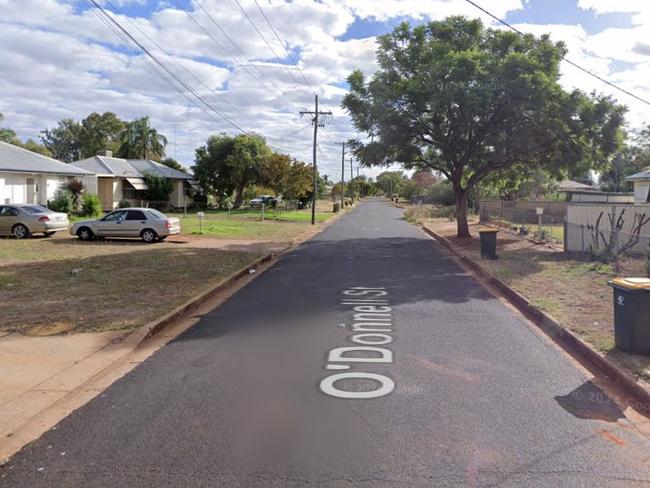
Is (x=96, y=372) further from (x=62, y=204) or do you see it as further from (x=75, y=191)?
(x=75, y=191)

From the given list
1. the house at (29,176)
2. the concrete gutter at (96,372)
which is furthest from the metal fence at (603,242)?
the house at (29,176)

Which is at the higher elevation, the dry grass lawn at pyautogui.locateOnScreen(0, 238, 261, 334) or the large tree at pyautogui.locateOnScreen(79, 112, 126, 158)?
the large tree at pyautogui.locateOnScreen(79, 112, 126, 158)

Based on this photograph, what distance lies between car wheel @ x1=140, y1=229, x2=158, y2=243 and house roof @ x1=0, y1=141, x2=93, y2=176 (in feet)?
33.5

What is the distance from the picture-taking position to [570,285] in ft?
38.3

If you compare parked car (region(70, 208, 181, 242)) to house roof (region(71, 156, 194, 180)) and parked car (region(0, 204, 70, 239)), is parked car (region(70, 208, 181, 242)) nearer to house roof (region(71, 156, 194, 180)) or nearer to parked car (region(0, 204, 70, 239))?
parked car (region(0, 204, 70, 239))

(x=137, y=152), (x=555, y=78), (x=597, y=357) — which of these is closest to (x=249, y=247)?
(x=555, y=78)

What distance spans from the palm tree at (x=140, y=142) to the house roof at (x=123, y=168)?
16923mm

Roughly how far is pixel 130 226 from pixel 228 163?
3036 cm

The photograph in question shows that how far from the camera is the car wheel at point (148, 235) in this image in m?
22.1

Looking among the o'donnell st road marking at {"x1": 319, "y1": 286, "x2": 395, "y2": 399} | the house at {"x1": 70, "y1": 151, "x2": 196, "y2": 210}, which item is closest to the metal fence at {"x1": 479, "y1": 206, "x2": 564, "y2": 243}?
the o'donnell st road marking at {"x1": 319, "y1": 286, "x2": 395, "y2": 399}

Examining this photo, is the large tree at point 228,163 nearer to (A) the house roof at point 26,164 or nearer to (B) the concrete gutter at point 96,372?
(A) the house roof at point 26,164

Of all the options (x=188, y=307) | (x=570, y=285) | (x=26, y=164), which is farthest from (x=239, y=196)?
(x=188, y=307)

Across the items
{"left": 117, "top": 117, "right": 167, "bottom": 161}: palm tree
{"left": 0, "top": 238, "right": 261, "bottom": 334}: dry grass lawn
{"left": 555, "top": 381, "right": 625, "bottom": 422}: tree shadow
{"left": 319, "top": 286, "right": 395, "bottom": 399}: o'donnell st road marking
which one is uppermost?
{"left": 117, "top": 117, "right": 167, "bottom": 161}: palm tree

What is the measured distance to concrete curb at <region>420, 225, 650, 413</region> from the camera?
5.39 meters
